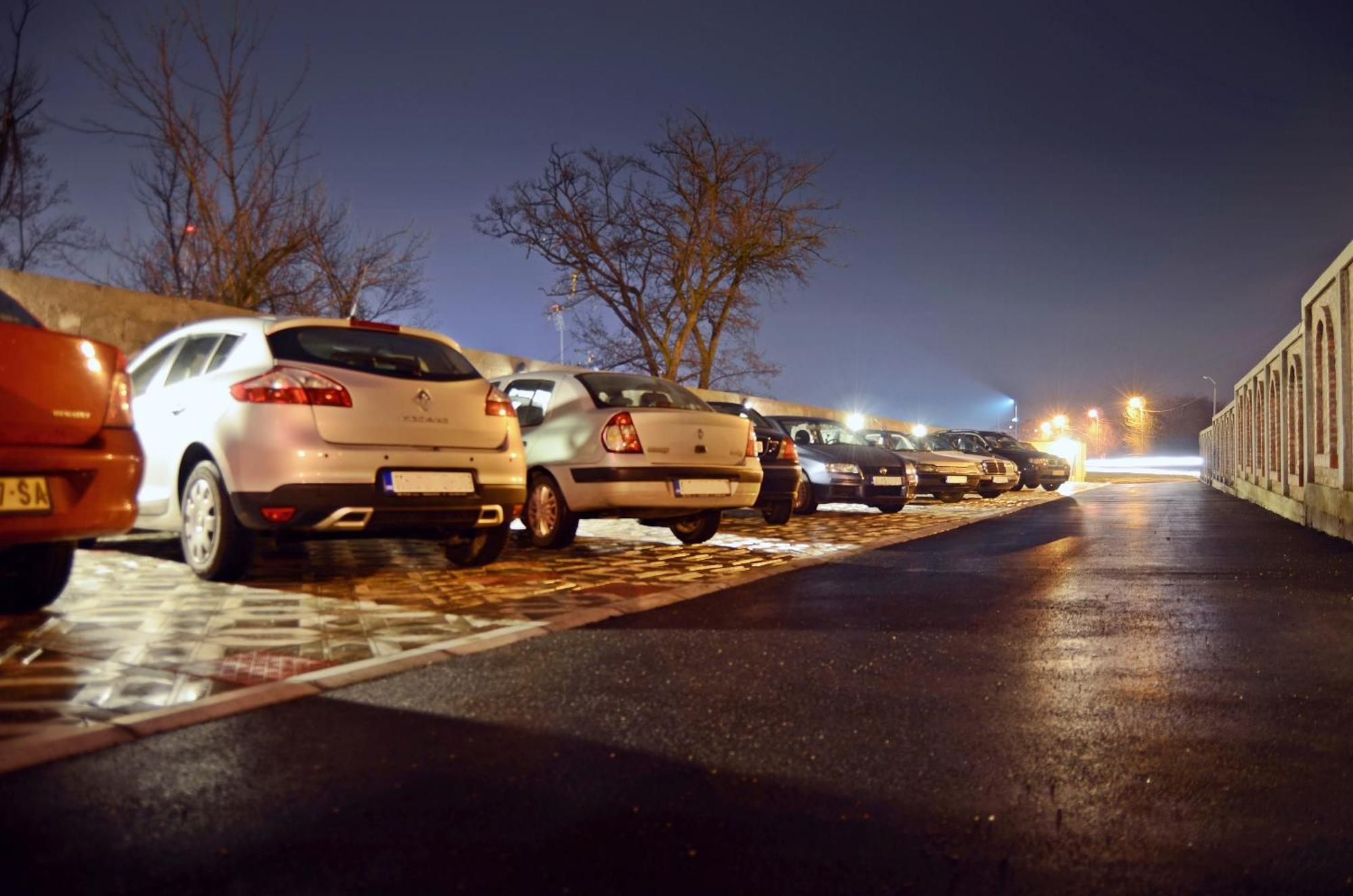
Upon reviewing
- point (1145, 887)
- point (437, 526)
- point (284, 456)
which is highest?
point (284, 456)

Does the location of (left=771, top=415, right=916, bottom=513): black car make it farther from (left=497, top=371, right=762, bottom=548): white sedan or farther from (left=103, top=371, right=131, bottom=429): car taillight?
(left=103, top=371, right=131, bottom=429): car taillight

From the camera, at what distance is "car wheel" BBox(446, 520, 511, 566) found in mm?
8266

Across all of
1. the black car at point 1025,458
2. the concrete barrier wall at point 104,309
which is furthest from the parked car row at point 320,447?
the black car at point 1025,458

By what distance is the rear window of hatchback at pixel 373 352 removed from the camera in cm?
696

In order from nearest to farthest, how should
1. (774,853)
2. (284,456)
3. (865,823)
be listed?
1. (774,853)
2. (865,823)
3. (284,456)

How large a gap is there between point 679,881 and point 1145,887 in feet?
3.37

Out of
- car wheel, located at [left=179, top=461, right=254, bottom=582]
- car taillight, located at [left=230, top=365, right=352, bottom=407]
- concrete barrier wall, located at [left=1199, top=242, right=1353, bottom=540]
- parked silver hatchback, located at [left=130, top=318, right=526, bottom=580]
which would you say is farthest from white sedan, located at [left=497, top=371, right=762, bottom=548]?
concrete barrier wall, located at [left=1199, top=242, right=1353, bottom=540]

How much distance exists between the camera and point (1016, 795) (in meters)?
3.15

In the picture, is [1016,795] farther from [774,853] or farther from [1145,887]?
[774,853]

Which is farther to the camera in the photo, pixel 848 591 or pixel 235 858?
pixel 848 591

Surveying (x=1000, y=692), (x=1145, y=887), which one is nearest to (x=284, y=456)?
(x=1000, y=692)

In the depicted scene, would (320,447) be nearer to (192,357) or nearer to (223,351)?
(223,351)

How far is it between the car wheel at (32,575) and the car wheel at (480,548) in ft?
9.06

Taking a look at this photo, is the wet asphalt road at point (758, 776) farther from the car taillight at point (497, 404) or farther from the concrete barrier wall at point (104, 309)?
the concrete barrier wall at point (104, 309)
